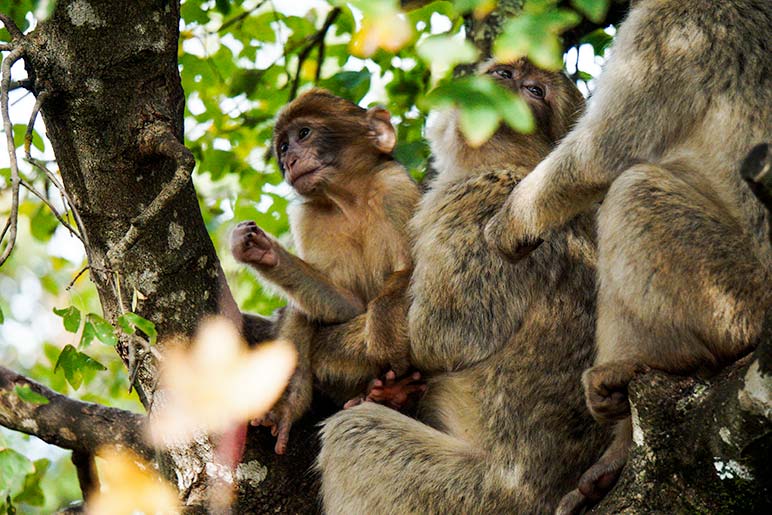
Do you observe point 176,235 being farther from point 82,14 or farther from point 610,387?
point 610,387

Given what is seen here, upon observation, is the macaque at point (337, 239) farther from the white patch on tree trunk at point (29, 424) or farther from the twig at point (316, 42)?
the twig at point (316, 42)

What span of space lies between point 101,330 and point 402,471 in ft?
5.31

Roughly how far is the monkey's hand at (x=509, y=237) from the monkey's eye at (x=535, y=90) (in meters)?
1.11

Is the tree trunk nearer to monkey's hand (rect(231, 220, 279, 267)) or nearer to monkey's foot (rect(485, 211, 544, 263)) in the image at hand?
monkey's hand (rect(231, 220, 279, 267))

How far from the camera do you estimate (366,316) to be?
536 cm

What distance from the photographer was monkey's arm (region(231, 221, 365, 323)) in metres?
5.54

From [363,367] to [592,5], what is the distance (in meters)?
2.62

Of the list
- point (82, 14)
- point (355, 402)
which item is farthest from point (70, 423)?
point (82, 14)

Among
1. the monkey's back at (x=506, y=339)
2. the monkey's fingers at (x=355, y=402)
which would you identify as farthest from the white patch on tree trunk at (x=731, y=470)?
the monkey's fingers at (x=355, y=402)

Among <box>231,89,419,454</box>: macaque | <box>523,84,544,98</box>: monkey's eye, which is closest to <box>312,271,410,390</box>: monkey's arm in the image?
<box>231,89,419,454</box>: macaque

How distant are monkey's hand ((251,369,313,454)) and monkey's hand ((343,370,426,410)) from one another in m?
0.23

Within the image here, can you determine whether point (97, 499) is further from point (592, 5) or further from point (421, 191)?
point (592, 5)

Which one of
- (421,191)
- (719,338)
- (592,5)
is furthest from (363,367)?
(592,5)

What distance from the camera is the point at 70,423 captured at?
5090 millimetres
